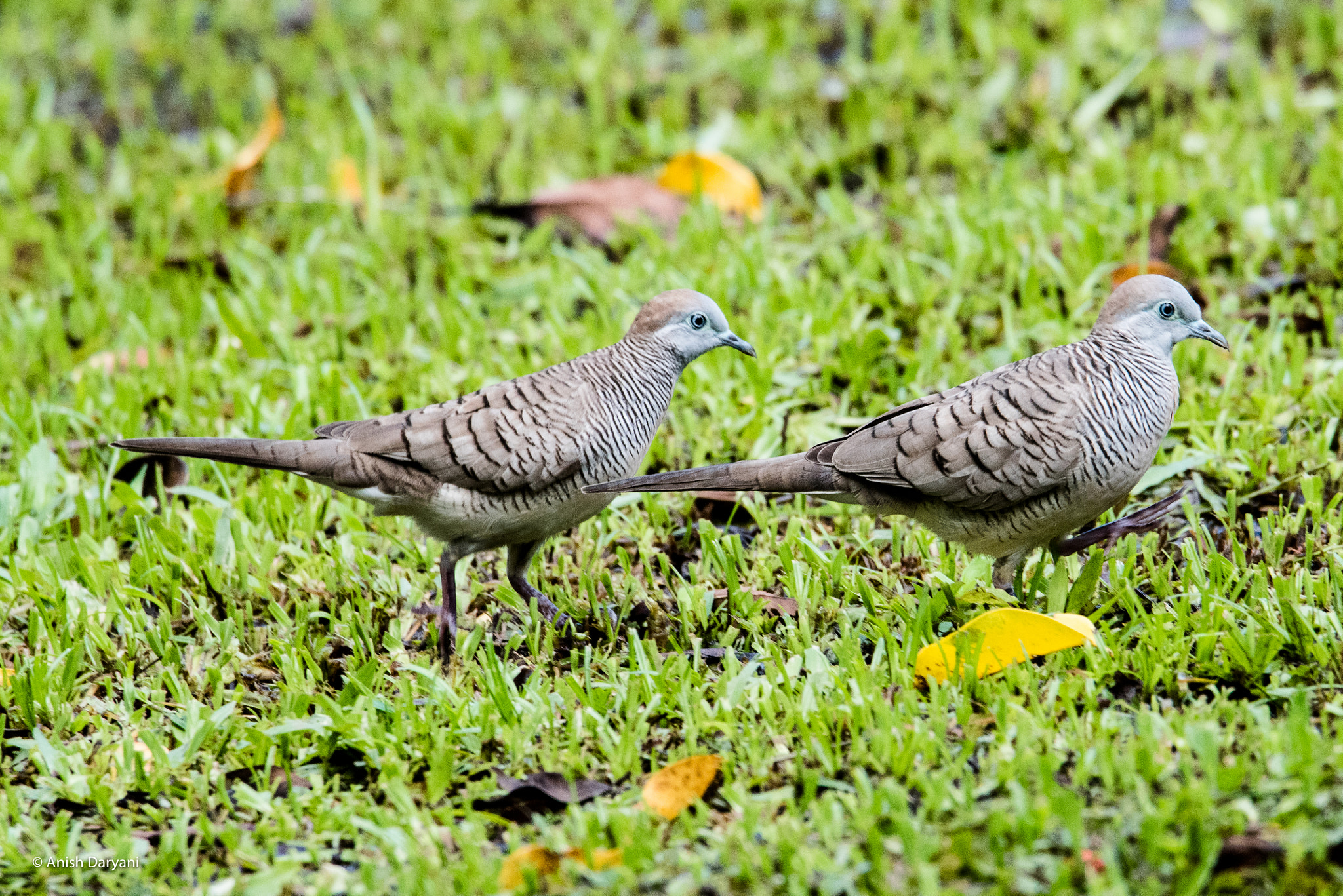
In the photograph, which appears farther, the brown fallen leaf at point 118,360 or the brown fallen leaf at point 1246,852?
the brown fallen leaf at point 118,360

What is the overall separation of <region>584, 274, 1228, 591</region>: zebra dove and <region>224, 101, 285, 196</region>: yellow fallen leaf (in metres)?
4.02

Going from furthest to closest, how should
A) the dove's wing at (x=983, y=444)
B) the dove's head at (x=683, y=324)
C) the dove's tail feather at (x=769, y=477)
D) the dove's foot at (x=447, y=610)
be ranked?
the dove's head at (x=683, y=324) < the dove's foot at (x=447, y=610) < the dove's tail feather at (x=769, y=477) < the dove's wing at (x=983, y=444)

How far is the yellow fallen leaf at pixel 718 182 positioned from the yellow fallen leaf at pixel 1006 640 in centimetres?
365

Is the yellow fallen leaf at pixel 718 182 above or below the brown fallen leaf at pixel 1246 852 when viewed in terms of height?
above

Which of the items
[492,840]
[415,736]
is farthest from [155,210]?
[492,840]

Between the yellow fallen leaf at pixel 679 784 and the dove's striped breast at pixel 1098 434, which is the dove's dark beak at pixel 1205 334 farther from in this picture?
the yellow fallen leaf at pixel 679 784

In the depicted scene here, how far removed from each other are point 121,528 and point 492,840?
2350 millimetres

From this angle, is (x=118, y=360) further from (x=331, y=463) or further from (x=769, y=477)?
(x=769, y=477)

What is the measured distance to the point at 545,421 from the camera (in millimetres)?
4188

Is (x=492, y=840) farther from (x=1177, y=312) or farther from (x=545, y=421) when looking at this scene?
(x=1177, y=312)

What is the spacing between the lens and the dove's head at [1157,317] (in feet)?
13.9

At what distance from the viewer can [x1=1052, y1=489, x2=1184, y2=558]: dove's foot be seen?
4.32m

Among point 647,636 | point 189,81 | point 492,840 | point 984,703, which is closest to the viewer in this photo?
point 492,840

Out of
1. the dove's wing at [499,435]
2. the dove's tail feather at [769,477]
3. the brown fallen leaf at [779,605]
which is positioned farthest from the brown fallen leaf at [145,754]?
the brown fallen leaf at [779,605]
